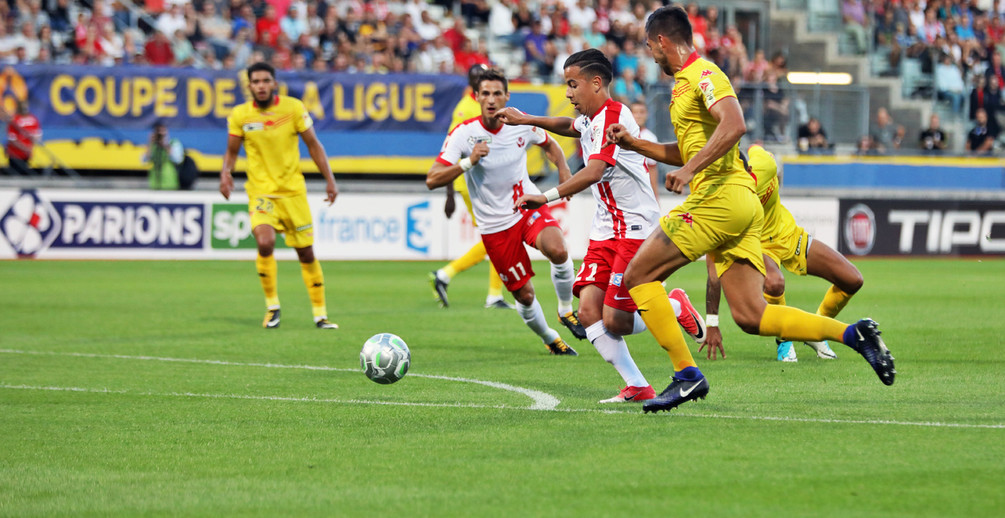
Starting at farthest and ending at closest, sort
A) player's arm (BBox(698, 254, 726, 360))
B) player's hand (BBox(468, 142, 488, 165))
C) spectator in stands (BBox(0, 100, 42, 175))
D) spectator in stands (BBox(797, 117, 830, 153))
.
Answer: spectator in stands (BBox(797, 117, 830, 153)) → spectator in stands (BBox(0, 100, 42, 175)) → player's hand (BBox(468, 142, 488, 165)) → player's arm (BBox(698, 254, 726, 360))

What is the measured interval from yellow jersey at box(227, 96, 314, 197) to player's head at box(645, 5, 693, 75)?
6213 millimetres

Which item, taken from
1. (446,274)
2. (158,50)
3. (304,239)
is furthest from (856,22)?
(304,239)

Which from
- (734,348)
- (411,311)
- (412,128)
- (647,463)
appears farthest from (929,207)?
(647,463)

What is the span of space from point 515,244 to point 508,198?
44 cm

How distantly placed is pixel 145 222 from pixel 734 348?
14.0 metres

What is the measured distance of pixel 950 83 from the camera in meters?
30.3

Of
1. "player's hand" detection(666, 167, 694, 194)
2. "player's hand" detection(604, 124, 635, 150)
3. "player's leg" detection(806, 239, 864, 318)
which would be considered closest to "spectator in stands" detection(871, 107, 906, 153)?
"player's leg" detection(806, 239, 864, 318)

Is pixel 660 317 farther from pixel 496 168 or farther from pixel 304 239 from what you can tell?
pixel 304 239

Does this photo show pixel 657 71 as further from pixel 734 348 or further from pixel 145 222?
pixel 734 348

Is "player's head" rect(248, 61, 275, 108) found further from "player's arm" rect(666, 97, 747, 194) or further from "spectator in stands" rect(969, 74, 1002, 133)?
"spectator in stands" rect(969, 74, 1002, 133)

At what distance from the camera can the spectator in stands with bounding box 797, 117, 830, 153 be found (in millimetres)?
26406

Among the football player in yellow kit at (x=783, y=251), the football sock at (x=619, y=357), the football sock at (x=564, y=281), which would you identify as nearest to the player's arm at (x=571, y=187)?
the football sock at (x=619, y=357)

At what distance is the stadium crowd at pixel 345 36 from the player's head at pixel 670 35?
711 inches

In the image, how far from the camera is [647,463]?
5715 mm
